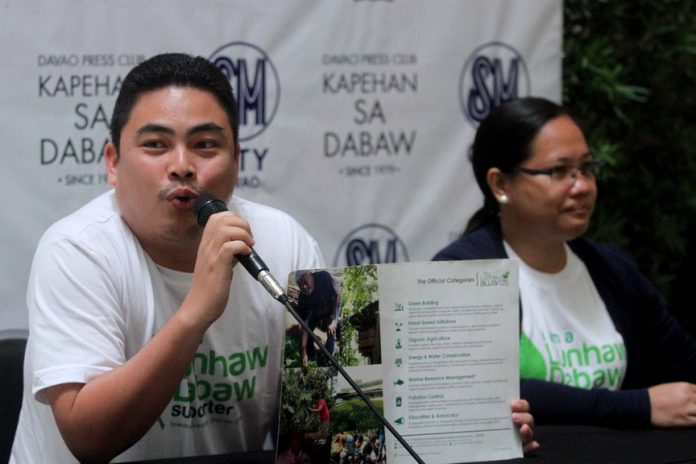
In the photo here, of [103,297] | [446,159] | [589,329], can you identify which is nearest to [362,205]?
[446,159]

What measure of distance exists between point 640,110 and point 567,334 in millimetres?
1266

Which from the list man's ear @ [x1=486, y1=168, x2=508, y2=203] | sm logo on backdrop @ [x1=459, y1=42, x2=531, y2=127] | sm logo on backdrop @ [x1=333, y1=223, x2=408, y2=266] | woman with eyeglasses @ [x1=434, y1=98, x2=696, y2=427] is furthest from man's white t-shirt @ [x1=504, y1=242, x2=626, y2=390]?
sm logo on backdrop @ [x1=459, y1=42, x2=531, y2=127]

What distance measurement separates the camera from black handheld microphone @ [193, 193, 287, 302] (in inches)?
48.3

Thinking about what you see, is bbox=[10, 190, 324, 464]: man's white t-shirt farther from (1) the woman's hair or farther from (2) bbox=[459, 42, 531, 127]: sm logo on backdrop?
(2) bbox=[459, 42, 531, 127]: sm logo on backdrop

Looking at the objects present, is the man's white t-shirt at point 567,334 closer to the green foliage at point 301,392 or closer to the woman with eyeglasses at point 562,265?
the woman with eyeglasses at point 562,265

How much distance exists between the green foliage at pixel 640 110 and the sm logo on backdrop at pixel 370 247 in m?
0.74

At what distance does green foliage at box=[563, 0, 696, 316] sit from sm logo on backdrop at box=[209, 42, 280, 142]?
1.02 m

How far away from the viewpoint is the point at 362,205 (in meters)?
2.60

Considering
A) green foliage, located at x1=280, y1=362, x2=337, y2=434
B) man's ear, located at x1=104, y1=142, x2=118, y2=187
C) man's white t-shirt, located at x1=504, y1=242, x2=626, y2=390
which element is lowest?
green foliage, located at x1=280, y1=362, x2=337, y2=434

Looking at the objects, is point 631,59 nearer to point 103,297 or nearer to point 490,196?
point 490,196

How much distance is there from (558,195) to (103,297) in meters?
1.11

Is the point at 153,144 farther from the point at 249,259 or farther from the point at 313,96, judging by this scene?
the point at 313,96

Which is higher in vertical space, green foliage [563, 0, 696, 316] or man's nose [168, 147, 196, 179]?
green foliage [563, 0, 696, 316]

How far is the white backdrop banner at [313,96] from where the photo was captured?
2.26 m
